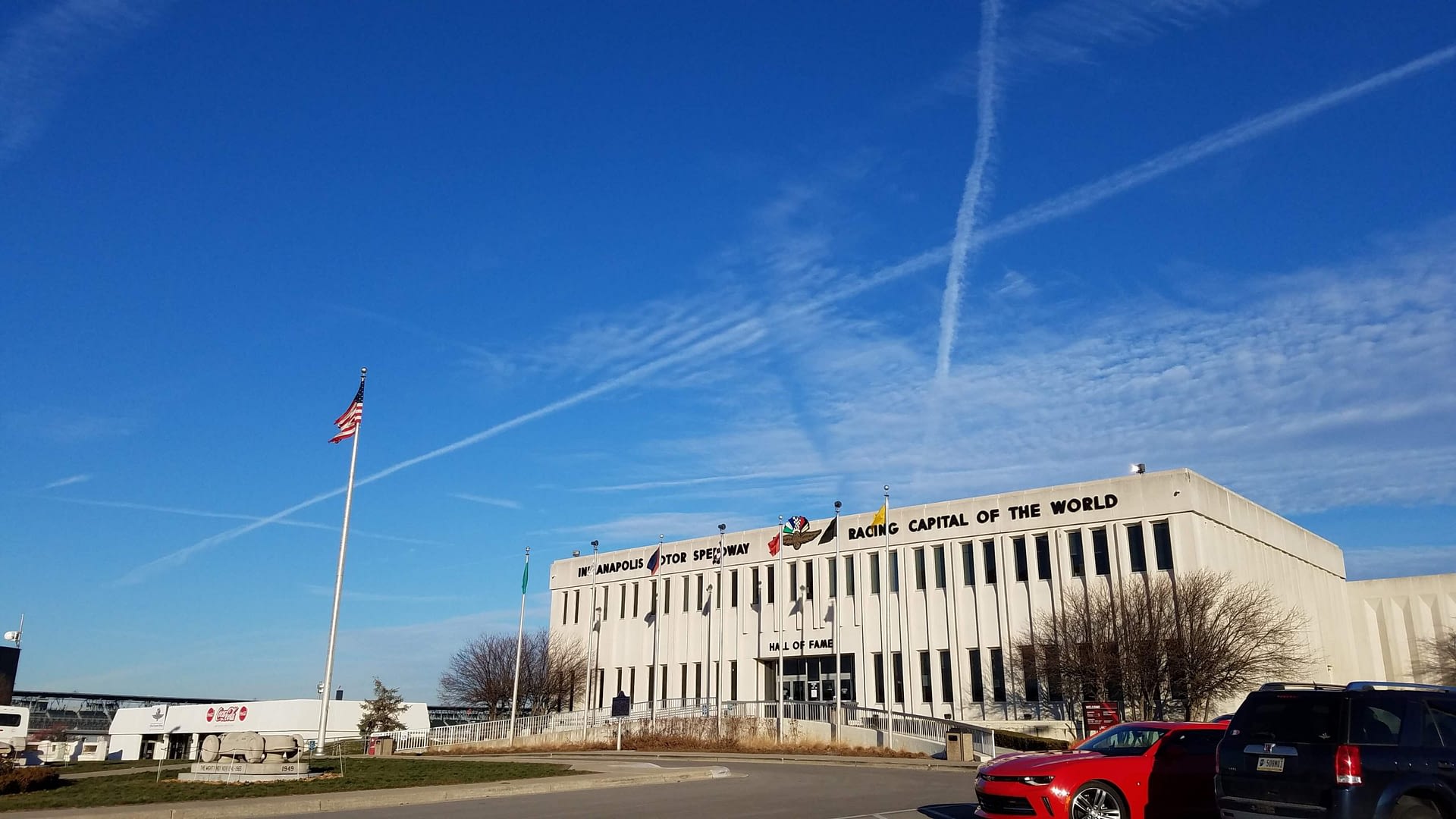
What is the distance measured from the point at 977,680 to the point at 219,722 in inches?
1906

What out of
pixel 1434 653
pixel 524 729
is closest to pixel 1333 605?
pixel 1434 653

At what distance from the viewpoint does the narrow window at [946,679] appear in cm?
4909

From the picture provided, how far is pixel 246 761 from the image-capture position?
910 inches

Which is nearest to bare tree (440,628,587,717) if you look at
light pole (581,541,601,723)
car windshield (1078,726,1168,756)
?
light pole (581,541,601,723)

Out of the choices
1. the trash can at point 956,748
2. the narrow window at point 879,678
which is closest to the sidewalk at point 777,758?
the trash can at point 956,748

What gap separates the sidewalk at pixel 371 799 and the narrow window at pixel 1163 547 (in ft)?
82.0

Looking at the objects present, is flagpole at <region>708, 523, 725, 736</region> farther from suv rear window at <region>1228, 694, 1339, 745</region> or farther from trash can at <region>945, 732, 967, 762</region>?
suv rear window at <region>1228, 694, 1339, 745</region>

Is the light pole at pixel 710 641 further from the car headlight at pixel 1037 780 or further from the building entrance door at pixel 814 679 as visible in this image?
the car headlight at pixel 1037 780

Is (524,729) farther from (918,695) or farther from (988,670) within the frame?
(988,670)

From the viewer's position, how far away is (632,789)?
21.4 metres

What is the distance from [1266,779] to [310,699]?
2671 inches

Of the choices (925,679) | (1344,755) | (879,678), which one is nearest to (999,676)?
(925,679)

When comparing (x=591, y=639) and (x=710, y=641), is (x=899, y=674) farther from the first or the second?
(x=591, y=639)

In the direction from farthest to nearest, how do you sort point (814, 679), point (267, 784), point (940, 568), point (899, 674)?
Result: point (814, 679) → point (899, 674) → point (940, 568) → point (267, 784)
